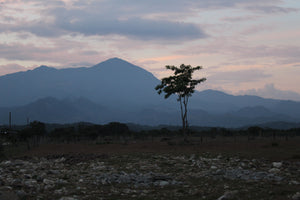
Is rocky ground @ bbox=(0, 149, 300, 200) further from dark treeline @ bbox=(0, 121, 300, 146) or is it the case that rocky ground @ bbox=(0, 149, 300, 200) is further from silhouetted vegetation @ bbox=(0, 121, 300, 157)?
dark treeline @ bbox=(0, 121, 300, 146)

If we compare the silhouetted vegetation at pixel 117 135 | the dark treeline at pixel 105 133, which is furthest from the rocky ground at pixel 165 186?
the dark treeline at pixel 105 133

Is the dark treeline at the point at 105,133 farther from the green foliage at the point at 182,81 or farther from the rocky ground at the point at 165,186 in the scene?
the rocky ground at the point at 165,186

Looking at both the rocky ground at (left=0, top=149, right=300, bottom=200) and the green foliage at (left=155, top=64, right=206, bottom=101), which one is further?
the green foliage at (left=155, top=64, right=206, bottom=101)

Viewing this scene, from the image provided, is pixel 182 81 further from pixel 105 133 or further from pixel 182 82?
pixel 105 133

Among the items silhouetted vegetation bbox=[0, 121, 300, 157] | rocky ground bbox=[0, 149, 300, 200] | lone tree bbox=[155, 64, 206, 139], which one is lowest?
silhouetted vegetation bbox=[0, 121, 300, 157]

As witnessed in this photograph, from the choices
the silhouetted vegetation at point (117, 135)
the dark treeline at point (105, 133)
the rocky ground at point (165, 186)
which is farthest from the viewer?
the dark treeline at point (105, 133)

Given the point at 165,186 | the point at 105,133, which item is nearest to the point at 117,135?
the point at 105,133

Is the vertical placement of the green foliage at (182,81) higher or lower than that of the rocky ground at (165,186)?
higher

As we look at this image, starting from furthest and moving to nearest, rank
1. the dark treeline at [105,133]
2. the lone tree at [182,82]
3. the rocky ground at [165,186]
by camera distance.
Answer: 1. the dark treeline at [105,133]
2. the lone tree at [182,82]
3. the rocky ground at [165,186]

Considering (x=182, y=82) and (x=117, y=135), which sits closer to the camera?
(x=182, y=82)

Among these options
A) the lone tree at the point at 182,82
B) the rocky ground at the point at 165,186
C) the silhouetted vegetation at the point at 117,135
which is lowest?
the silhouetted vegetation at the point at 117,135

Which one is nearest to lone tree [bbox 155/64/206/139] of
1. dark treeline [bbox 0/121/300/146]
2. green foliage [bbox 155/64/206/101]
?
green foliage [bbox 155/64/206/101]

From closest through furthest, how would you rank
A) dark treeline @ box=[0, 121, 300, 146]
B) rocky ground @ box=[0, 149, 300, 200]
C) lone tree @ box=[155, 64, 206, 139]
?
rocky ground @ box=[0, 149, 300, 200]
lone tree @ box=[155, 64, 206, 139]
dark treeline @ box=[0, 121, 300, 146]

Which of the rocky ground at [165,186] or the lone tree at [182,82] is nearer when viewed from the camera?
the rocky ground at [165,186]
